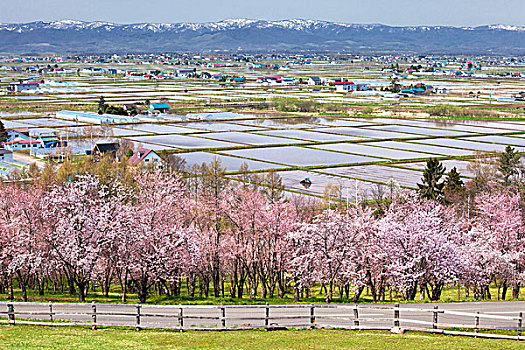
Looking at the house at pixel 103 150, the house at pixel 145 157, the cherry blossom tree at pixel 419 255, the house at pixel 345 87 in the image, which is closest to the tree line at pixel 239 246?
the cherry blossom tree at pixel 419 255

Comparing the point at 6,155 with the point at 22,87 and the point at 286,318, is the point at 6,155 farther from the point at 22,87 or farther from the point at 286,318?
the point at 22,87

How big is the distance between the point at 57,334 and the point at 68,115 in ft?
247

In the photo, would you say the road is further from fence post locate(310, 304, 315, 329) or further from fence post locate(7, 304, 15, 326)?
fence post locate(7, 304, 15, 326)

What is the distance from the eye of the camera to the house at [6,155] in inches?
2346

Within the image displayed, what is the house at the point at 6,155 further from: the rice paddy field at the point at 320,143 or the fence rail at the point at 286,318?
the fence rail at the point at 286,318

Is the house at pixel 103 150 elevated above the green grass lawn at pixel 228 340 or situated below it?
below

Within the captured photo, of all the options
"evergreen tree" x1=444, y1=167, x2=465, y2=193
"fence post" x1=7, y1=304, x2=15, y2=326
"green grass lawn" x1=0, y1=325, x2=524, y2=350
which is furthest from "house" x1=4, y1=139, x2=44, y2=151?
"green grass lawn" x1=0, y1=325, x2=524, y2=350

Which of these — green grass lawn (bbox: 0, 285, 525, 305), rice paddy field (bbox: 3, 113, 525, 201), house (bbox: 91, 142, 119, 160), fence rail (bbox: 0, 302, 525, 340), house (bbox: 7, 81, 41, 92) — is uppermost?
house (bbox: 7, 81, 41, 92)

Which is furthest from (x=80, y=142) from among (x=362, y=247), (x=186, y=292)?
(x=362, y=247)

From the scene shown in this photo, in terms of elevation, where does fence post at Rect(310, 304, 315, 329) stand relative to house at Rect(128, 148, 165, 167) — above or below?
above

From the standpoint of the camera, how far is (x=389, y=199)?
39.1m

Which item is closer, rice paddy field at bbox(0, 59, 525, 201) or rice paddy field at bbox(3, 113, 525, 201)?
rice paddy field at bbox(3, 113, 525, 201)

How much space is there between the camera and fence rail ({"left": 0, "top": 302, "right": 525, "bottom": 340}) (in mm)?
17375

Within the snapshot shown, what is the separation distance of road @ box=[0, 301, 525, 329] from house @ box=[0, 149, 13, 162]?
41.9m
